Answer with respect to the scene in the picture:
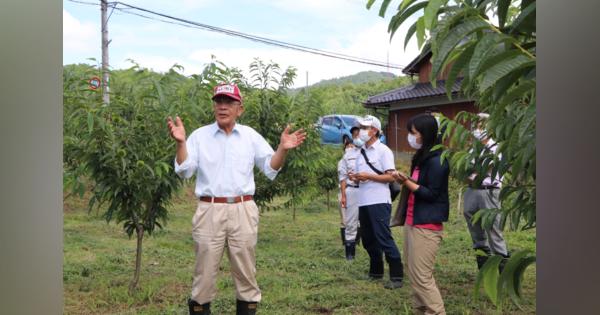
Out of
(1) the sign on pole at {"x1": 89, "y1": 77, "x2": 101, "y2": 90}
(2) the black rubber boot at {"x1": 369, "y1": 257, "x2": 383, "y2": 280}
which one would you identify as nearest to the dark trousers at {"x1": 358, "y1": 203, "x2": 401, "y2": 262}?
(2) the black rubber boot at {"x1": 369, "y1": 257, "x2": 383, "y2": 280}

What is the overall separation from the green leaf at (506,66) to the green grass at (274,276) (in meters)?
3.57

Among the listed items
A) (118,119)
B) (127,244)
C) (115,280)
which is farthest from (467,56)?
(127,244)

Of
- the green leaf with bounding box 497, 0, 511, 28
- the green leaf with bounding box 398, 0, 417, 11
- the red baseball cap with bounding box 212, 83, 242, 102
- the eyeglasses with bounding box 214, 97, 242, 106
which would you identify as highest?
the red baseball cap with bounding box 212, 83, 242, 102

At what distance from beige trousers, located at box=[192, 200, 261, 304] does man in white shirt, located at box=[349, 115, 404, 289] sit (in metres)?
1.68

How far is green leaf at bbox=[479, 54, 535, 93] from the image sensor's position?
127cm

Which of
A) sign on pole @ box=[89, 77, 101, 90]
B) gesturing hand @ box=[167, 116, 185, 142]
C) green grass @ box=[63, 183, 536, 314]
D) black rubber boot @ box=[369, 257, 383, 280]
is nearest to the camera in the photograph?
gesturing hand @ box=[167, 116, 185, 142]

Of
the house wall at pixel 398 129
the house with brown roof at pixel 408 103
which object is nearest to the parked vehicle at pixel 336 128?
the house with brown roof at pixel 408 103

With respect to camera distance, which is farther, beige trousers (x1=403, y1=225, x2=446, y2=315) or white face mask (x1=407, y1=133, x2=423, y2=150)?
white face mask (x1=407, y1=133, x2=423, y2=150)

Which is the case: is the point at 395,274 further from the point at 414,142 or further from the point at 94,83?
the point at 94,83

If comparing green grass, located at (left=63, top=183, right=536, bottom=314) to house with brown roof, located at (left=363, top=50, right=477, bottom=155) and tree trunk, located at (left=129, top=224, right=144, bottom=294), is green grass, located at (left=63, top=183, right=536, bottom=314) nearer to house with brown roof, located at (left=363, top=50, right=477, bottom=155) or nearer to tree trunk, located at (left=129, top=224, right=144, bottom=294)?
tree trunk, located at (left=129, top=224, right=144, bottom=294)

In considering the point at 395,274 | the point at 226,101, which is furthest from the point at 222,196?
the point at 395,274

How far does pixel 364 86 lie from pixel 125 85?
33.0 meters

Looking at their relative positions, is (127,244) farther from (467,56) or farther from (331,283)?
(467,56)

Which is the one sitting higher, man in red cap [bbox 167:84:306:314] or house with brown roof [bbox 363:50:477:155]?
house with brown roof [bbox 363:50:477:155]
